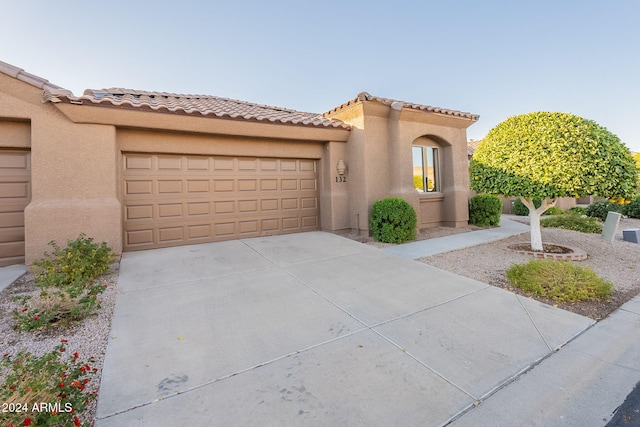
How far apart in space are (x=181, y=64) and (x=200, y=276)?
8.76m

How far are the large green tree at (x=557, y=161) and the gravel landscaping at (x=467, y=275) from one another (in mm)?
1448

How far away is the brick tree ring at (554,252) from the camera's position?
252 inches

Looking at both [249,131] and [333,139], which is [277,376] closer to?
[249,131]

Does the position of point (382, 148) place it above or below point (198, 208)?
above

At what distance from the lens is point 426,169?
10305 mm

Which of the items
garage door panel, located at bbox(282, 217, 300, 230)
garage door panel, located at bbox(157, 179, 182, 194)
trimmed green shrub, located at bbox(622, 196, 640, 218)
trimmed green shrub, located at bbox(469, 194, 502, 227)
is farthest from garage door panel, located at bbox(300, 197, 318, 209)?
trimmed green shrub, located at bbox(622, 196, 640, 218)

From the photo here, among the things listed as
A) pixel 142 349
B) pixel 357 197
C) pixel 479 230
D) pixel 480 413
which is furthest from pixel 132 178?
pixel 479 230

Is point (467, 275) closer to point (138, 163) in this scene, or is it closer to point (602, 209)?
point (138, 163)

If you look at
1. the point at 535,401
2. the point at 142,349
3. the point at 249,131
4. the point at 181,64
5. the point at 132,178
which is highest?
the point at 181,64

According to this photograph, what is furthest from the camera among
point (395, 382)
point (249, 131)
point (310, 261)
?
point (249, 131)

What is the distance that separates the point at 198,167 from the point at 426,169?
7.87 m

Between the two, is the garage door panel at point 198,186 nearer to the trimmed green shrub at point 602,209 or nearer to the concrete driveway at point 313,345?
the concrete driveway at point 313,345

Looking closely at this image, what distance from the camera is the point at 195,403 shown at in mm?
2168

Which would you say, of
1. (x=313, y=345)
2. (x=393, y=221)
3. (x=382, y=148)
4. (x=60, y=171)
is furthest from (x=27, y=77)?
(x=393, y=221)
